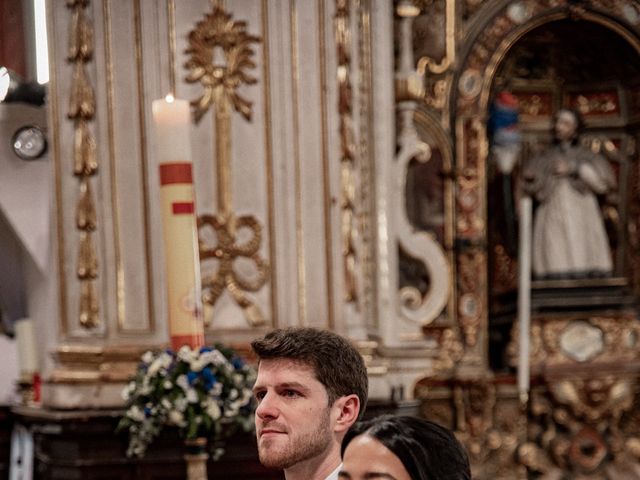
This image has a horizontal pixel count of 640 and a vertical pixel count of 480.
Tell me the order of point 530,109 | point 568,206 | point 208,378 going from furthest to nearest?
point 530,109 → point 568,206 → point 208,378

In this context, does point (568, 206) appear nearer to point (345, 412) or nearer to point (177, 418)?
point (177, 418)

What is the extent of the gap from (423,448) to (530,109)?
6.92m

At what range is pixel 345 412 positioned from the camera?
258 cm

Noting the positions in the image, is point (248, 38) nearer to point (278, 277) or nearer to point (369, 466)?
point (278, 277)

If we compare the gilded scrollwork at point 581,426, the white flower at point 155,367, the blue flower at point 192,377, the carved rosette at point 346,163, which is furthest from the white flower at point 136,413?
the gilded scrollwork at point 581,426

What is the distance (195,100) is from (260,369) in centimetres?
265

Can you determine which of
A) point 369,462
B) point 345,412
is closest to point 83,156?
point 345,412

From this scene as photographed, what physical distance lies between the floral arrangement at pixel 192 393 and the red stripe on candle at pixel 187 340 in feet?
Answer: 0.05

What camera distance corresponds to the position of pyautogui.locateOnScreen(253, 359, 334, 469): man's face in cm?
250

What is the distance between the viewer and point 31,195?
18.5 ft

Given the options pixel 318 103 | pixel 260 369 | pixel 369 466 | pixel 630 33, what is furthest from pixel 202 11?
pixel 630 33

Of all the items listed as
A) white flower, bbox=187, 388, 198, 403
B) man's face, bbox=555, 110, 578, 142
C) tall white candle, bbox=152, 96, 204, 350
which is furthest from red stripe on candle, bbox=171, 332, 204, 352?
man's face, bbox=555, 110, 578, 142

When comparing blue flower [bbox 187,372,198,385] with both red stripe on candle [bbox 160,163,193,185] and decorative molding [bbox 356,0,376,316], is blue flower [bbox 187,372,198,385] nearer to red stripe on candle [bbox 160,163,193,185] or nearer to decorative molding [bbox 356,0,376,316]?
red stripe on candle [bbox 160,163,193,185]

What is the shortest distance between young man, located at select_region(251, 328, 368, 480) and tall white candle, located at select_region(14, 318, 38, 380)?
333 cm
